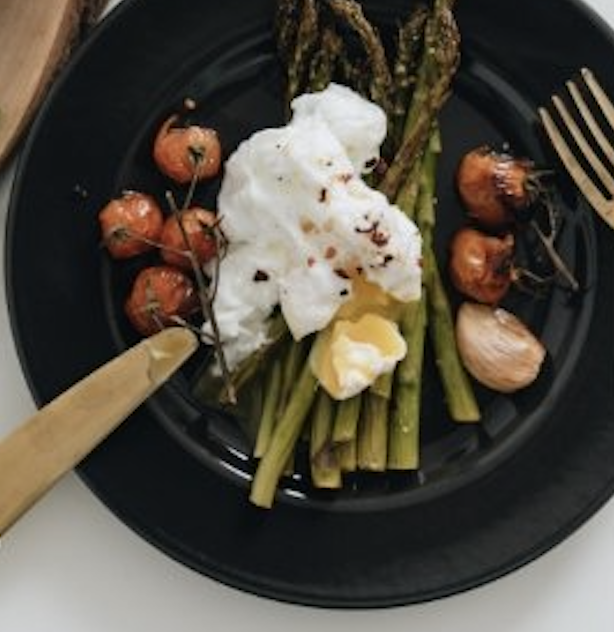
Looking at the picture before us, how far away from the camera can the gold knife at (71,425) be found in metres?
1.54

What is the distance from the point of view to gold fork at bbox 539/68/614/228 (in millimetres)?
1606

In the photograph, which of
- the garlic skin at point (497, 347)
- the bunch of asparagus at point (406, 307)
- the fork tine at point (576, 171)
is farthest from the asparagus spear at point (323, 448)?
the fork tine at point (576, 171)

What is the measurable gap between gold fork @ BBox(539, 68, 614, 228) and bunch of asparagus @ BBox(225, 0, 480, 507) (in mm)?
152

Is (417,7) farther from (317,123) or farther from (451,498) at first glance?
(451,498)

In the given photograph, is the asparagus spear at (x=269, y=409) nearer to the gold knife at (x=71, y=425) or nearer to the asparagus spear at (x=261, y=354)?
the asparagus spear at (x=261, y=354)

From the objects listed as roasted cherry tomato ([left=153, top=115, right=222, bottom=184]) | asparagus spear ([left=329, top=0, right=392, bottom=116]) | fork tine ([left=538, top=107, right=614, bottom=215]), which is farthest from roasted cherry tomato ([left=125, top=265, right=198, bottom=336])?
fork tine ([left=538, top=107, right=614, bottom=215])

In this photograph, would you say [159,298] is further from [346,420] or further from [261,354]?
[346,420]

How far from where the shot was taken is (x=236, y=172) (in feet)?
5.17

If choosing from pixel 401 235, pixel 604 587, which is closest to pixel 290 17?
pixel 401 235

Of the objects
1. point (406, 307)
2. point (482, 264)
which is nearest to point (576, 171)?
point (482, 264)

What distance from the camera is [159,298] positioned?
1.58 m

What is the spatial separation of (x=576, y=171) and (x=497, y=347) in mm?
245

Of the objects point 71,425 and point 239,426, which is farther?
point 239,426

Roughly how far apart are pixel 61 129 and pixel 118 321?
9.9 inches
